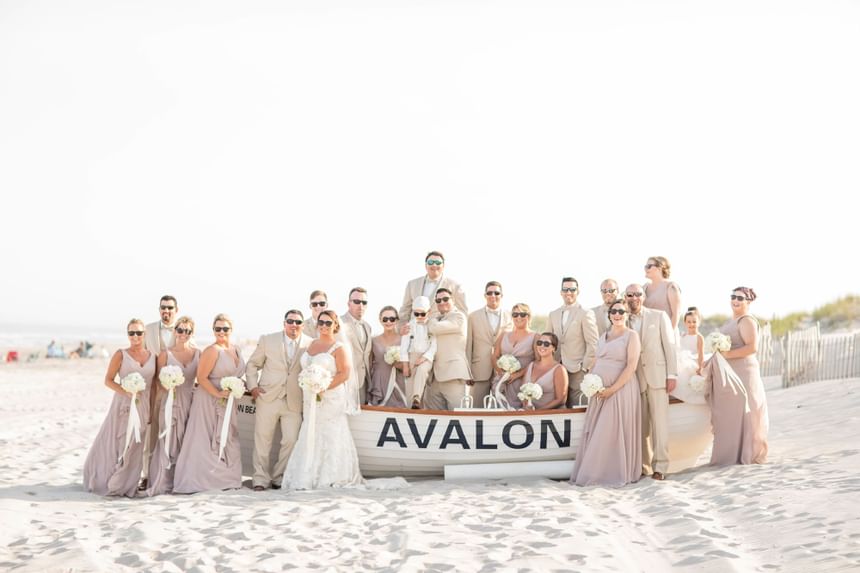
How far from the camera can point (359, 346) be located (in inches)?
338

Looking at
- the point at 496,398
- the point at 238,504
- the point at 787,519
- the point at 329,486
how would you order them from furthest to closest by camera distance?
the point at 496,398
the point at 329,486
the point at 238,504
the point at 787,519

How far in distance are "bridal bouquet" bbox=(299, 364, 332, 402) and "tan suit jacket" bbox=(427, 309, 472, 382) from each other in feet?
4.73

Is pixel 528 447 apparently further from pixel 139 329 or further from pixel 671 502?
pixel 139 329

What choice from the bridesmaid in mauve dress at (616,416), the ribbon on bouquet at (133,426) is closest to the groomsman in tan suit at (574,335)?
the bridesmaid in mauve dress at (616,416)

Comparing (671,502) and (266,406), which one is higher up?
(266,406)

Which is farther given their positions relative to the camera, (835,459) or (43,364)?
(43,364)

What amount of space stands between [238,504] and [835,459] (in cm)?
546

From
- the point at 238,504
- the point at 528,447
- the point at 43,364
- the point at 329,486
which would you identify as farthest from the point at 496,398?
the point at 43,364

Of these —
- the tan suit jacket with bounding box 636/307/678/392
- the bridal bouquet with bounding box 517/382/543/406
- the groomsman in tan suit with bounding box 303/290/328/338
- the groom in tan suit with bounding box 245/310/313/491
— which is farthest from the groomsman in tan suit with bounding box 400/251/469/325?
the tan suit jacket with bounding box 636/307/678/392

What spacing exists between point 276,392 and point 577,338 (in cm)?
310

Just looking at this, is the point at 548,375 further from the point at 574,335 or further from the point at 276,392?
the point at 276,392

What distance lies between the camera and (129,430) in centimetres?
752

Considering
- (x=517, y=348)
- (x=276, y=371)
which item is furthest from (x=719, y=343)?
A: (x=276, y=371)

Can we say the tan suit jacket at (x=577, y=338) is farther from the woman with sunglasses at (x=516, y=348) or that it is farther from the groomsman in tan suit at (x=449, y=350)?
the groomsman in tan suit at (x=449, y=350)
